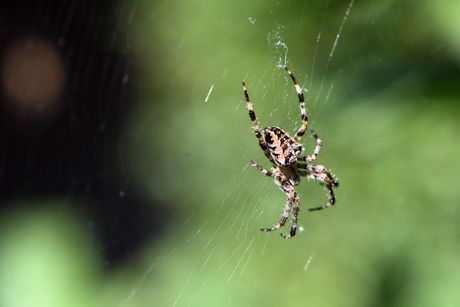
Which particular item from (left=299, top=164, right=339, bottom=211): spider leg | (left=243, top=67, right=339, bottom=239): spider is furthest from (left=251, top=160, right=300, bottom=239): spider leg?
(left=299, top=164, right=339, bottom=211): spider leg

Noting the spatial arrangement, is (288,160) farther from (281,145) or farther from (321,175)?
(321,175)

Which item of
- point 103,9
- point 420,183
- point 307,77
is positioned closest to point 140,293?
point 307,77

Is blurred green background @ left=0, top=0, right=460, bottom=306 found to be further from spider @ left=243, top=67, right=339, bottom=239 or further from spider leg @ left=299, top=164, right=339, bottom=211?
spider leg @ left=299, top=164, right=339, bottom=211

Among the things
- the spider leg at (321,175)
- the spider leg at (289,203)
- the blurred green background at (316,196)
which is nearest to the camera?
the spider leg at (289,203)

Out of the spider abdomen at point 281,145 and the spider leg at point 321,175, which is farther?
the spider leg at point 321,175

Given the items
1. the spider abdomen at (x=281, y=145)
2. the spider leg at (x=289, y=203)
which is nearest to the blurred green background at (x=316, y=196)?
the spider leg at (x=289, y=203)

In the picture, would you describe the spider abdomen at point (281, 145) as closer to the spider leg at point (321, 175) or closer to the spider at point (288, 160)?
the spider at point (288, 160)

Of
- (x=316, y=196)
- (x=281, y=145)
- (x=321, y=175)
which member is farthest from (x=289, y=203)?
(x=316, y=196)
